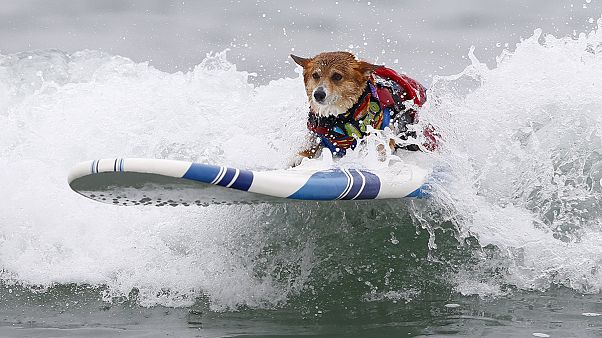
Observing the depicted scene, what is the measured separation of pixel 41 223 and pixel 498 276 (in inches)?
150

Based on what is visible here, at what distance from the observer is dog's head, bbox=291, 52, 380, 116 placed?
18.7 ft

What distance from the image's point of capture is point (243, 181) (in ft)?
15.0

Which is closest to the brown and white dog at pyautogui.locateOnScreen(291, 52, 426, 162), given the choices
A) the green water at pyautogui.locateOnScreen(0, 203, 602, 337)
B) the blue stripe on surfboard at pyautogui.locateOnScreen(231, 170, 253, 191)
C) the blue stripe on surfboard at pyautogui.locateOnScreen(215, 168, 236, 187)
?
the green water at pyautogui.locateOnScreen(0, 203, 602, 337)

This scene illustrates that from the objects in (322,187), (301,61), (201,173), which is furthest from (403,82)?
(201,173)

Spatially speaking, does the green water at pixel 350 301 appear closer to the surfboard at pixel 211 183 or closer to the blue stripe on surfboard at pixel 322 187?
the surfboard at pixel 211 183

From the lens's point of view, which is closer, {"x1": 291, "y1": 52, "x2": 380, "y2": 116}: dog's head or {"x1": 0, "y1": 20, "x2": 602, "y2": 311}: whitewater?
{"x1": 0, "y1": 20, "x2": 602, "y2": 311}: whitewater

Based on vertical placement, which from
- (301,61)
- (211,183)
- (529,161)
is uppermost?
(301,61)

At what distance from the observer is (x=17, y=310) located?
16.8 feet

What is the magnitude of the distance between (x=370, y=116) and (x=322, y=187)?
1026mm

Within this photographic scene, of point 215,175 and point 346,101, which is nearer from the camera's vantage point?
point 215,175

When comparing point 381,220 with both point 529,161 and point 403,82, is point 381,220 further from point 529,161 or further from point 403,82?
point 529,161

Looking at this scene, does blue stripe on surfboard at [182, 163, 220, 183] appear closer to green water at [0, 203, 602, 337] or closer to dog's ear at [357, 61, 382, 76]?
green water at [0, 203, 602, 337]

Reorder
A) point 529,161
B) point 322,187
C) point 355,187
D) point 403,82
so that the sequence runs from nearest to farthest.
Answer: point 322,187
point 355,187
point 403,82
point 529,161

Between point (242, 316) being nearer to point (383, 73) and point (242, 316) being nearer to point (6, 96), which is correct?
point (383, 73)
